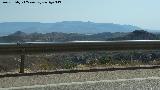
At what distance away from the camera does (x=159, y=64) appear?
39.2ft

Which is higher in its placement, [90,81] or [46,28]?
[90,81]

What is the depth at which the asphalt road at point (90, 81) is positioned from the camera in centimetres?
839

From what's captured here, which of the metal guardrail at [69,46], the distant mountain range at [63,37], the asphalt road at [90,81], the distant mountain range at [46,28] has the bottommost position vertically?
the distant mountain range at [46,28]

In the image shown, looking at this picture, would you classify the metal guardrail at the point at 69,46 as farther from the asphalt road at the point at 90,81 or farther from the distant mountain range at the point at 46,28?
the distant mountain range at the point at 46,28

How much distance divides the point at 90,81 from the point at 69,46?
7.57 ft

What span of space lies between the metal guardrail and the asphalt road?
1.08m

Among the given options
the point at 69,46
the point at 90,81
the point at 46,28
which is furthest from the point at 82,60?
the point at 46,28

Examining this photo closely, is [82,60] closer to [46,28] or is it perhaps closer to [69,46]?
[69,46]

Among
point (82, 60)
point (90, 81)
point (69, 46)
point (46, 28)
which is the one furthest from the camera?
point (46, 28)

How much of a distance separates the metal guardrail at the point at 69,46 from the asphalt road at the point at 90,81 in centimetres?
108

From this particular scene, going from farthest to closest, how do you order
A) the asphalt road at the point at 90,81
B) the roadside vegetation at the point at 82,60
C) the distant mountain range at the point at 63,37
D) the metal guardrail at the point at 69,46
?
the distant mountain range at the point at 63,37 < the roadside vegetation at the point at 82,60 < the metal guardrail at the point at 69,46 < the asphalt road at the point at 90,81

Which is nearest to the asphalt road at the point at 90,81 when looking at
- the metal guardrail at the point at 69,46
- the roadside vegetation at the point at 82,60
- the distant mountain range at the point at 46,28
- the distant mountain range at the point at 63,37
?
the metal guardrail at the point at 69,46

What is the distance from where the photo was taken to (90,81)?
9070 mm

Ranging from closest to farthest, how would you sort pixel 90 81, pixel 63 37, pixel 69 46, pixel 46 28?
pixel 90 81
pixel 69 46
pixel 63 37
pixel 46 28
